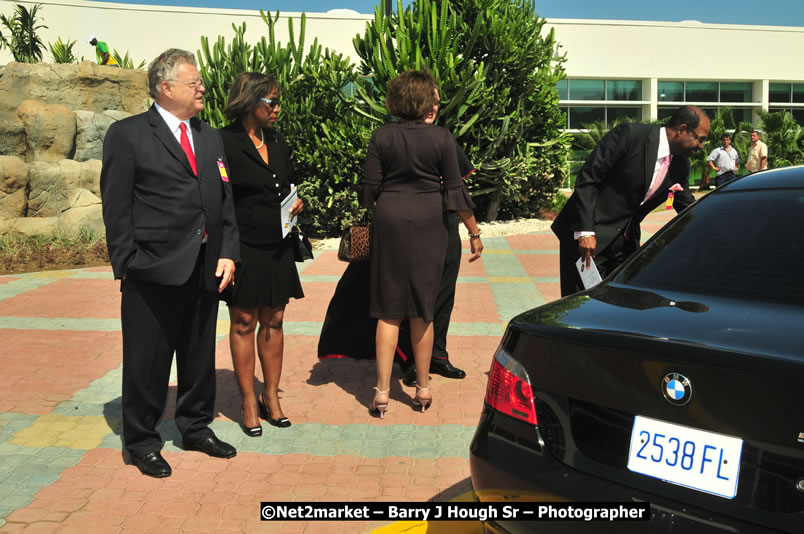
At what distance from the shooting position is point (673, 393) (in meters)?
2.13

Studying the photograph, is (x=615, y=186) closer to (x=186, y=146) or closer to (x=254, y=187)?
(x=254, y=187)

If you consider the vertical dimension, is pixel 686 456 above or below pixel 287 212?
below

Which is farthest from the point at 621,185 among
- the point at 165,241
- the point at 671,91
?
the point at 671,91

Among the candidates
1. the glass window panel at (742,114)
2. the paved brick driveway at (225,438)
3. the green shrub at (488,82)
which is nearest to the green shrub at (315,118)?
the green shrub at (488,82)

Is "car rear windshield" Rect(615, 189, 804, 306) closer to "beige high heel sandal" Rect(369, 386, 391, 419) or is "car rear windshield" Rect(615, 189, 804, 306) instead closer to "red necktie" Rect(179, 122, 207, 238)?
"beige high heel sandal" Rect(369, 386, 391, 419)

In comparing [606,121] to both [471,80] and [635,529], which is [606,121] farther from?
[635,529]

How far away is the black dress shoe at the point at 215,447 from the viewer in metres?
4.25

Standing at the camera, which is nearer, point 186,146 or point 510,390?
point 510,390

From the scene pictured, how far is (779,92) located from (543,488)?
40.8 meters

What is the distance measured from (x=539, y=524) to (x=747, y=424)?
0.69 metres

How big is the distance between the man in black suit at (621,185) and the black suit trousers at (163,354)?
2259mm

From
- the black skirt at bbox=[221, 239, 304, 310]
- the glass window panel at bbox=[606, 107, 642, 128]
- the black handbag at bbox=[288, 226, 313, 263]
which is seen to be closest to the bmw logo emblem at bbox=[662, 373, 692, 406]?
the black skirt at bbox=[221, 239, 304, 310]

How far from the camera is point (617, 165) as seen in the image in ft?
15.7

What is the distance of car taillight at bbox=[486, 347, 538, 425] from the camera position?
2494mm
